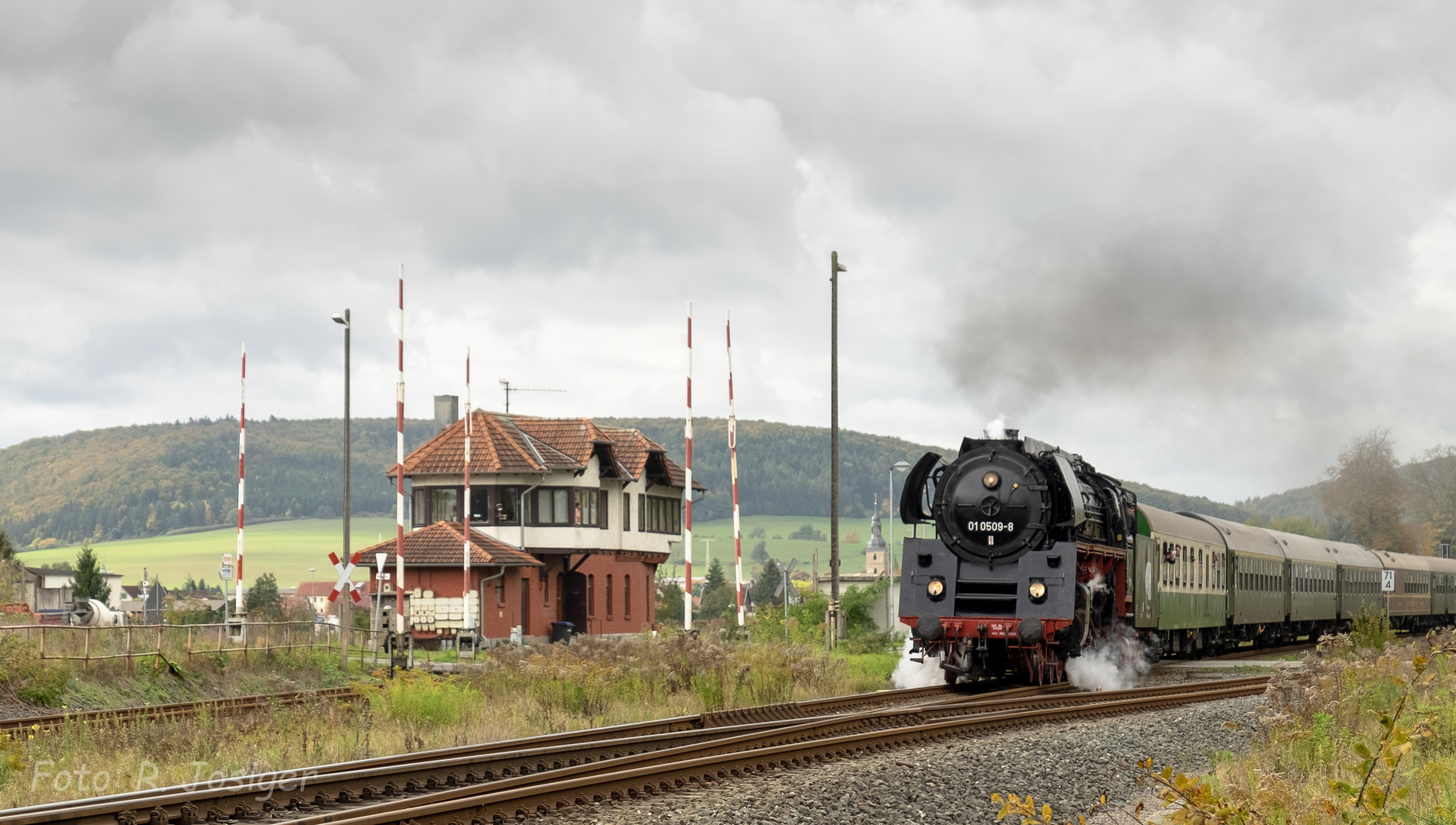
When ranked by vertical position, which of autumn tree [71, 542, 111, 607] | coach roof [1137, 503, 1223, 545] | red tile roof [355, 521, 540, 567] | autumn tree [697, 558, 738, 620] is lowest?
autumn tree [697, 558, 738, 620]

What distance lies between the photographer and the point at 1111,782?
12023mm

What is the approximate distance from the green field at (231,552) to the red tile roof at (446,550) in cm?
9616

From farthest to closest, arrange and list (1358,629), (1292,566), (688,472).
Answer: (1292,566)
(688,472)
(1358,629)

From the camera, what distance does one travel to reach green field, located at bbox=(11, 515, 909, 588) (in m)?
151

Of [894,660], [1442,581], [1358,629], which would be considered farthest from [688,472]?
[1442,581]

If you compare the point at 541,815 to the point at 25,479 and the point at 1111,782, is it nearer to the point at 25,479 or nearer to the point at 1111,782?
the point at 1111,782

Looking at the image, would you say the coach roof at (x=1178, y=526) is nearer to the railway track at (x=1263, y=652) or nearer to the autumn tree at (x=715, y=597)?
the railway track at (x=1263, y=652)

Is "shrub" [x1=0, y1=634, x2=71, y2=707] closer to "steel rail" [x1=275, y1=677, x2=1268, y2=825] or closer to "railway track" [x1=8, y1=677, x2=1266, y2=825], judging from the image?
"railway track" [x1=8, y1=677, x2=1266, y2=825]

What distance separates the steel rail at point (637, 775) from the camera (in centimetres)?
917

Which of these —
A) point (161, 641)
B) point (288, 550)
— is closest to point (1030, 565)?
point (161, 641)

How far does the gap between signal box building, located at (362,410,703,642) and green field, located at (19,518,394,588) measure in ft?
302

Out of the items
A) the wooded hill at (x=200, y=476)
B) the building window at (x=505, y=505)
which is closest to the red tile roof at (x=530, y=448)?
the building window at (x=505, y=505)

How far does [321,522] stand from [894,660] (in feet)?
577

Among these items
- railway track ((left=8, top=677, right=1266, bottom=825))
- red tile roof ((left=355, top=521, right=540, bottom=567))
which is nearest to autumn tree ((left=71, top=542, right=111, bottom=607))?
red tile roof ((left=355, top=521, right=540, bottom=567))
